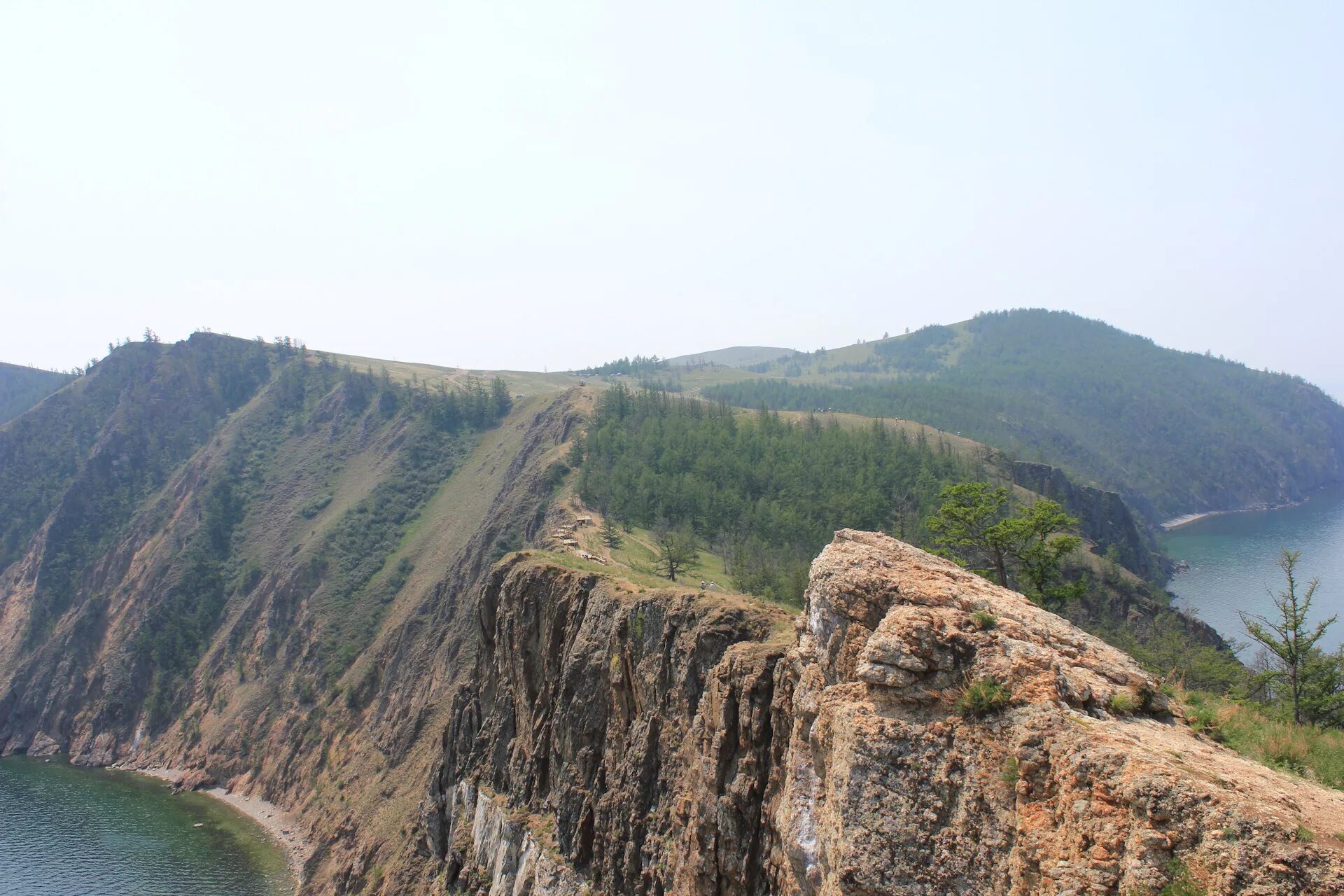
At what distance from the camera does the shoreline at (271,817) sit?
72000 millimetres

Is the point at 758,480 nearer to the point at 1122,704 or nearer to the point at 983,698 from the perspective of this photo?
the point at 1122,704

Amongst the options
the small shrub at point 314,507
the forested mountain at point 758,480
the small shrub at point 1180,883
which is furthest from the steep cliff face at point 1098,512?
the small shrub at point 1180,883

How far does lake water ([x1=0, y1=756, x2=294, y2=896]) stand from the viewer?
68.4 m

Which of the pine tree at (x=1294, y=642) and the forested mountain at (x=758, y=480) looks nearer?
the pine tree at (x=1294, y=642)

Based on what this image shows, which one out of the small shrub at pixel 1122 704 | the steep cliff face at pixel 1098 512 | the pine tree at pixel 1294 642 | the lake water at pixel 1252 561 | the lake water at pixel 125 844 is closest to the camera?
the small shrub at pixel 1122 704

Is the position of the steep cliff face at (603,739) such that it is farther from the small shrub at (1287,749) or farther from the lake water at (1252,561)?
the lake water at (1252,561)

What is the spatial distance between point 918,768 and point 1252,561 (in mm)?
154365

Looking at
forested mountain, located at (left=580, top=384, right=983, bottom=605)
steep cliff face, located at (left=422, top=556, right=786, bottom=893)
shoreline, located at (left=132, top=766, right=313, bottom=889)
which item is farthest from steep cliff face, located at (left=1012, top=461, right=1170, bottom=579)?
shoreline, located at (left=132, top=766, right=313, bottom=889)

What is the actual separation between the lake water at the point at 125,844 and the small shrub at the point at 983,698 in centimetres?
7344

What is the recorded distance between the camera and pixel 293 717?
298 feet

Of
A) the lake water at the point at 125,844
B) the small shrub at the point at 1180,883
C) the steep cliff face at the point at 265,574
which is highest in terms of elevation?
the small shrub at the point at 1180,883

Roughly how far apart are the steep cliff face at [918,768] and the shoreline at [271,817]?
2012 inches

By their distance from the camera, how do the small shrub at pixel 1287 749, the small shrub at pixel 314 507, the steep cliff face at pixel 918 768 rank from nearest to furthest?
the steep cliff face at pixel 918 768, the small shrub at pixel 1287 749, the small shrub at pixel 314 507

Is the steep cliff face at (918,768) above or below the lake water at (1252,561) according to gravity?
above
